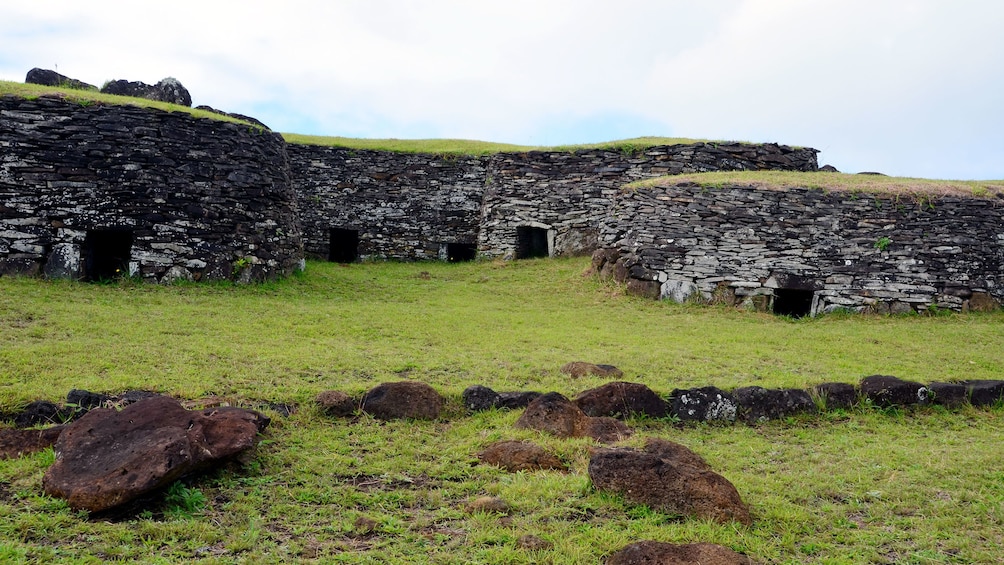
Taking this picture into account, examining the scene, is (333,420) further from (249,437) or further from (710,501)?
(710,501)

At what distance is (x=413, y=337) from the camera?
11391mm

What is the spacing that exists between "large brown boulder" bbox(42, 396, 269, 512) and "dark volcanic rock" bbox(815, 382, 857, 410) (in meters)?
6.52

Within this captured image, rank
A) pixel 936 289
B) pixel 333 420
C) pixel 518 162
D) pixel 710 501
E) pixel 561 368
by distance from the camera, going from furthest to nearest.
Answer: pixel 518 162 < pixel 936 289 < pixel 561 368 < pixel 333 420 < pixel 710 501

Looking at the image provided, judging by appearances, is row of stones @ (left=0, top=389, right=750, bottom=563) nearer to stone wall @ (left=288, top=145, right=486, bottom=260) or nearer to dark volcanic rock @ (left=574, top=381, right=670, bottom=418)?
dark volcanic rock @ (left=574, top=381, right=670, bottom=418)

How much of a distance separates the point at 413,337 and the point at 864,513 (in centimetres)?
729

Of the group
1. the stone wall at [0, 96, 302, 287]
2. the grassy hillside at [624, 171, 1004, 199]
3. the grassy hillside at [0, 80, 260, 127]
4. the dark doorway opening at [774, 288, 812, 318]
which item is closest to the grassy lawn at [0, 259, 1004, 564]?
the stone wall at [0, 96, 302, 287]

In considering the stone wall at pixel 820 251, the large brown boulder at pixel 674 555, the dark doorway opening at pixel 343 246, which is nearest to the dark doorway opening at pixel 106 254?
the dark doorway opening at pixel 343 246

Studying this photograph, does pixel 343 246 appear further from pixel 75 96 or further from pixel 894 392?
pixel 894 392

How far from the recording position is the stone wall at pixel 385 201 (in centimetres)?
2225

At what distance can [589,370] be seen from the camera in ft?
29.9

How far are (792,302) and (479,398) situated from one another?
1100cm

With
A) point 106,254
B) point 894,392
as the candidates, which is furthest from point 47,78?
point 894,392

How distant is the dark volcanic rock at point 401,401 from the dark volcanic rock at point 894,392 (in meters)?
5.26

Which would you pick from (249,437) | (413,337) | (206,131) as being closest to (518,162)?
(206,131)
